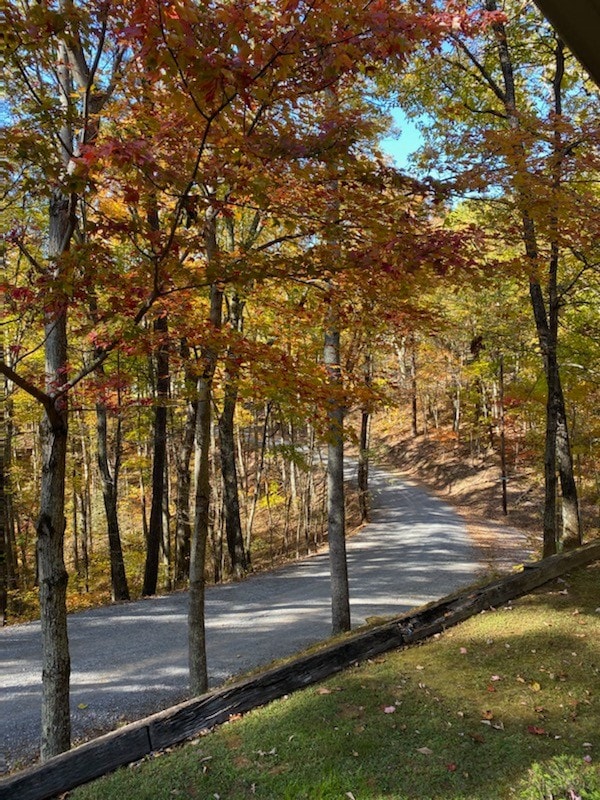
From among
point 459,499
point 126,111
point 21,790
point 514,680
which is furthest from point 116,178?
point 459,499

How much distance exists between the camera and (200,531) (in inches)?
238

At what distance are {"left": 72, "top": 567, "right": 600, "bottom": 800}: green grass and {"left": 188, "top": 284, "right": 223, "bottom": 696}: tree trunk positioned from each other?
1927 mm

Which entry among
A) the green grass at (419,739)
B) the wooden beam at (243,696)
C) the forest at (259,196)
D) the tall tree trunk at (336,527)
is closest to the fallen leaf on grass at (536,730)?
the green grass at (419,739)

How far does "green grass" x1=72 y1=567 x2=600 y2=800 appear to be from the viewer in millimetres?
3105

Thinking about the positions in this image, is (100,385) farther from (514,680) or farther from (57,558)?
(514,680)

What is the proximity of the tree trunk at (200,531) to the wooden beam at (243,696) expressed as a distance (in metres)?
1.63

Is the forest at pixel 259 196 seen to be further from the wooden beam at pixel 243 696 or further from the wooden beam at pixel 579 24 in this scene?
the wooden beam at pixel 579 24

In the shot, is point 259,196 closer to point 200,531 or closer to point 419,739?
point 419,739

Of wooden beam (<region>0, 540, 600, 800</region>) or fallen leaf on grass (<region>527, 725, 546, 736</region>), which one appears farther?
fallen leaf on grass (<region>527, 725, 546, 736</region>)

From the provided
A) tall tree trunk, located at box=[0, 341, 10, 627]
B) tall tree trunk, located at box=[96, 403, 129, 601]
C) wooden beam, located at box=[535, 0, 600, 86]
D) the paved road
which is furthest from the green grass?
tall tree trunk, located at box=[96, 403, 129, 601]

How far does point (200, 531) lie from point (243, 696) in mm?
2120

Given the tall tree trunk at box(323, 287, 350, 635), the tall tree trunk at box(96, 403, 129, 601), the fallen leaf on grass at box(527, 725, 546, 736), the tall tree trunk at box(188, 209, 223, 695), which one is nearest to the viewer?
the fallen leaf on grass at box(527, 725, 546, 736)

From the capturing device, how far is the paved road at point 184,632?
6.52 m

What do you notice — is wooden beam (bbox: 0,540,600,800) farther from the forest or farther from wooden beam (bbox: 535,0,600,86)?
wooden beam (bbox: 535,0,600,86)
